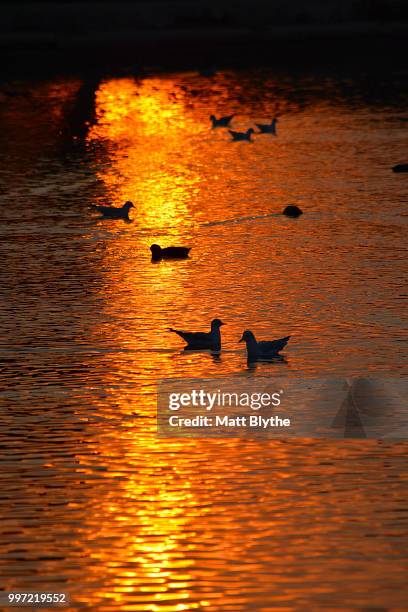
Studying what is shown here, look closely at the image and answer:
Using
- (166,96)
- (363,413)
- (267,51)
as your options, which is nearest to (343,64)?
(267,51)

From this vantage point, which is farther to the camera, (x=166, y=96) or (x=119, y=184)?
(x=166, y=96)

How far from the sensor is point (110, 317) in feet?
80.7

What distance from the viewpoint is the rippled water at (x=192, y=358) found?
14.5 meters

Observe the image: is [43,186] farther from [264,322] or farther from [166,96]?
[166,96]

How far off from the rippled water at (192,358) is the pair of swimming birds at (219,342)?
171 mm

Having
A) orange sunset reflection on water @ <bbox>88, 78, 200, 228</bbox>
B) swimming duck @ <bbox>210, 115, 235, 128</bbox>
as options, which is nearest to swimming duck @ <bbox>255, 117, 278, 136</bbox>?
swimming duck @ <bbox>210, 115, 235, 128</bbox>

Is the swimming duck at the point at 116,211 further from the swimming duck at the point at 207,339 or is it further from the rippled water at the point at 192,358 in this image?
the swimming duck at the point at 207,339

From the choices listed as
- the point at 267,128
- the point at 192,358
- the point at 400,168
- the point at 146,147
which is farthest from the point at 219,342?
the point at 267,128

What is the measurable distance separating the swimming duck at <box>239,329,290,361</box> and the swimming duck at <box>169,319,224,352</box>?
72 centimetres

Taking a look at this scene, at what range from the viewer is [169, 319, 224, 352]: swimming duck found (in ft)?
72.2

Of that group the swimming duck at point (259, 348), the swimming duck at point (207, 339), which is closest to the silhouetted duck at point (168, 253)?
Answer: the swimming duck at point (207, 339)

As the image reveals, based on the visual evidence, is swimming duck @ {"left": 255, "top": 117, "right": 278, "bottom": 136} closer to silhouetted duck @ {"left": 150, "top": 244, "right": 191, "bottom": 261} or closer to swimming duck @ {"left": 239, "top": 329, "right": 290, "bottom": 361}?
silhouetted duck @ {"left": 150, "top": 244, "right": 191, "bottom": 261}

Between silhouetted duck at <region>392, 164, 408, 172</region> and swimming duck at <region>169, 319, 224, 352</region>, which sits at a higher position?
silhouetted duck at <region>392, 164, 408, 172</region>

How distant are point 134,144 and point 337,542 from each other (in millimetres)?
34344
